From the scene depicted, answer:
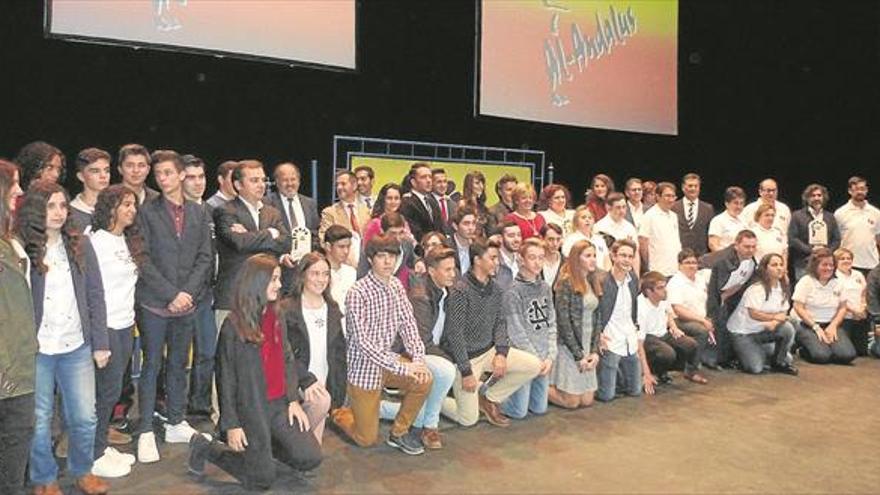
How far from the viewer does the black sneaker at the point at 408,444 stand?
391 centimetres

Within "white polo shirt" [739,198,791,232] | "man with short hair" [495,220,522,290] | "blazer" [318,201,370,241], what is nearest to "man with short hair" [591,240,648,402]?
"man with short hair" [495,220,522,290]

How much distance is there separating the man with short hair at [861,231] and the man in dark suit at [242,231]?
5.29 m

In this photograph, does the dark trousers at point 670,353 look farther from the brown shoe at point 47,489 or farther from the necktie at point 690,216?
the brown shoe at point 47,489

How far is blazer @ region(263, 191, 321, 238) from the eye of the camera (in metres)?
4.66

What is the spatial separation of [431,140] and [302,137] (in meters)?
1.41

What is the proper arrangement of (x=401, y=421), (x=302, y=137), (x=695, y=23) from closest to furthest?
1. (x=401, y=421)
2. (x=302, y=137)
3. (x=695, y=23)

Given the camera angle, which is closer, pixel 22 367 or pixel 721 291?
pixel 22 367

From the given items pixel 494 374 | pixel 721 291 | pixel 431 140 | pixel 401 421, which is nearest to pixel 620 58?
pixel 431 140

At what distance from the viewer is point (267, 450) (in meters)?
3.35

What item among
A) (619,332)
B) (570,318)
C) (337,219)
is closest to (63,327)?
(337,219)

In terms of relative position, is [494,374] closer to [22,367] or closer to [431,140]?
[22,367]

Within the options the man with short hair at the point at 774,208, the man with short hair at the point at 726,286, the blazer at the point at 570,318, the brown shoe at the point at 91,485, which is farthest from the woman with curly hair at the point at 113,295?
the man with short hair at the point at 774,208

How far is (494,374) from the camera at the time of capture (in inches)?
175

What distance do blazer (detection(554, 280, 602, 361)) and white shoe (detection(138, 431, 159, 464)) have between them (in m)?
2.33
